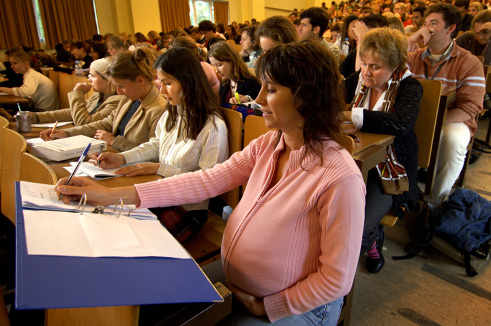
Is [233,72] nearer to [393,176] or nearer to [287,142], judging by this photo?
[393,176]

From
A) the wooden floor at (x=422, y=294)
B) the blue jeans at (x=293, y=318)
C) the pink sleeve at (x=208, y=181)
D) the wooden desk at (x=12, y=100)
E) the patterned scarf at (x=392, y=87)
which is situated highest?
the patterned scarf at (x=392, y=87)

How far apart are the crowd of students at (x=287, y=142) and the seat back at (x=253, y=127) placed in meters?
0.10

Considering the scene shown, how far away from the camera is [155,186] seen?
1112mm

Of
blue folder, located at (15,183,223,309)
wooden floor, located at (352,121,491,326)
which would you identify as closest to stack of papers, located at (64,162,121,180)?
blue folder, located at (15,183,223,309)

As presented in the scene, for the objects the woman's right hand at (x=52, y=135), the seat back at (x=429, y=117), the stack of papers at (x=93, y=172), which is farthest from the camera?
the woman's right hand at (x=52, y=135)

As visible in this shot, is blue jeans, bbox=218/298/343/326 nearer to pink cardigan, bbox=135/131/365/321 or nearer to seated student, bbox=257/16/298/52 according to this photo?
pink cardigan, bbox=135/131/365/321

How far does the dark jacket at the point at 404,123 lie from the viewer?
1.60 m

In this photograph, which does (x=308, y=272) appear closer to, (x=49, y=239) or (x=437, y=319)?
(x=49, y=239)

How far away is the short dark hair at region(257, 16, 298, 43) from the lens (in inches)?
97.0

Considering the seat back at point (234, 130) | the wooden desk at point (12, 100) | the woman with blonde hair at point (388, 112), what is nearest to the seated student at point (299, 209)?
the seat back at point (234, 130)

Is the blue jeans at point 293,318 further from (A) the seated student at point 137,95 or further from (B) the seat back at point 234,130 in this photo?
(A) the seated student at point 137,95

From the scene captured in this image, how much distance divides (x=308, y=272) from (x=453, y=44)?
2.35m

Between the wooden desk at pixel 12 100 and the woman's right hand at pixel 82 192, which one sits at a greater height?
the woman's right hand at pixel 82 192

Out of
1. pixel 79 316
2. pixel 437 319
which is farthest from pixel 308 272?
pixel 437 319
